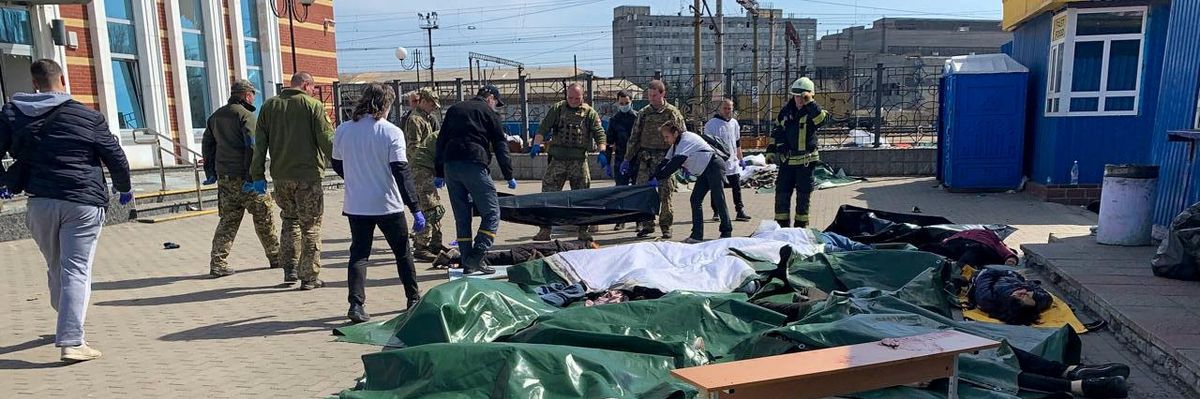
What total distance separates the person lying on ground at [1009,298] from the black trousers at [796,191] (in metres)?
2.80

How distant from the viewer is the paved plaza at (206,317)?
387cm

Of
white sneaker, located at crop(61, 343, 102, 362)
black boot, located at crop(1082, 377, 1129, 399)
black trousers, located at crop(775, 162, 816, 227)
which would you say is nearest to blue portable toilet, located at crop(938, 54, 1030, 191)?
black trousers, located at crop(775, 162, 816, 227)

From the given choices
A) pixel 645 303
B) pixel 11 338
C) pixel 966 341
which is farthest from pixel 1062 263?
pixel 11 338

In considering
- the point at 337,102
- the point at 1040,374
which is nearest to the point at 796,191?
the point at 1040,374

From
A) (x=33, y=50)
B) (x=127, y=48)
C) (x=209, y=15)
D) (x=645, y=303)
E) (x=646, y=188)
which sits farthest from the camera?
(x=209, y=15)

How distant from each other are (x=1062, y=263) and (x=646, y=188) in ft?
11.6

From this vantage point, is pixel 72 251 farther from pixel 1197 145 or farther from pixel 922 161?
pixel 922 161

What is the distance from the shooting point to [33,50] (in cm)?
1264

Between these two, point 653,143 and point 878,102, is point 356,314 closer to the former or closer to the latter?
point 653,143

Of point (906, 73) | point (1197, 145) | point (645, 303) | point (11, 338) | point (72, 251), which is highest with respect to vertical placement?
point (906, 73)

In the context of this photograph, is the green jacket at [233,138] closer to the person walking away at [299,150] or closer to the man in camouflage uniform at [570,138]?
the person walking away at [299,150]

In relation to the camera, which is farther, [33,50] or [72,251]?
[33,50]

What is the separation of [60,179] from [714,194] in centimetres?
535

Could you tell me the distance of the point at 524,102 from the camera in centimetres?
1595
